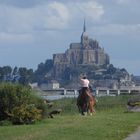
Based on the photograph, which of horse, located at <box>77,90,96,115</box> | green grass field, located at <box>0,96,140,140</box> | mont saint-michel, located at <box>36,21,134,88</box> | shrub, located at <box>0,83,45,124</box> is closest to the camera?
green grass field, located at <box>0,96,140,140</box>

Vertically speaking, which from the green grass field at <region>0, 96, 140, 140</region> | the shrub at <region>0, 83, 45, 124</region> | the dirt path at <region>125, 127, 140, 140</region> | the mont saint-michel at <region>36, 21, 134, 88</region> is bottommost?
the dirt path at <region>125, 127, 140, 140</region>

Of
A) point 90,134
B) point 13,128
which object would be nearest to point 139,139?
point 90,134

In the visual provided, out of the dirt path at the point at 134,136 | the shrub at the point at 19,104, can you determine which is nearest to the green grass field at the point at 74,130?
the dirt path at the point at 134,136

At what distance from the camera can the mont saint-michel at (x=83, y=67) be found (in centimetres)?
10244

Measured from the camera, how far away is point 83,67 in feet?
370

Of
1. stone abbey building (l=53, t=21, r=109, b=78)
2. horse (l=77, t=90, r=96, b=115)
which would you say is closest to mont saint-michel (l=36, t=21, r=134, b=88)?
stone abbey building (l=53, t=21, r=109, b=78)

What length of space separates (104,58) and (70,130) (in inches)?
3730

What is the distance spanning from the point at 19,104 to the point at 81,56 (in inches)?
3491

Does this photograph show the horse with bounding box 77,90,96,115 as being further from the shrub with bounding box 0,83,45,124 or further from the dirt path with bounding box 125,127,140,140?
the dirt path with bounding box 125,127,140,140

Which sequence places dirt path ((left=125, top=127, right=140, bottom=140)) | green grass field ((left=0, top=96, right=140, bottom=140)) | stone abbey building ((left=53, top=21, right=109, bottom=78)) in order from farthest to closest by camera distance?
stone abbey building ((left=53, top=21, right=109, bottom=78)) → dirt path ((left=125, top=127, right=140, bottom=140)) → green grass field ((left=0, top=96, right=140, bottom=140))

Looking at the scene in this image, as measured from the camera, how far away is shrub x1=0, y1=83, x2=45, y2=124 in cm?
2611

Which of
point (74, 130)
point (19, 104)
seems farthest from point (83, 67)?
point (74, 130)

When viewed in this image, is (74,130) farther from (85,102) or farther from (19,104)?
(85,102)

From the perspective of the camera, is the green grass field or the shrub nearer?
the green grass field
